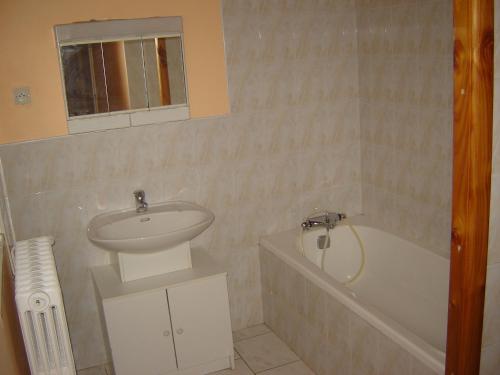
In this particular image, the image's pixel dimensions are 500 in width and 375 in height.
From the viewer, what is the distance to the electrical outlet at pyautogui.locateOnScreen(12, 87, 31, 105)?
278 centimetres

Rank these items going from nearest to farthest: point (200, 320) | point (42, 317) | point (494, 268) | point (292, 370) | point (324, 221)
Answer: point (494, 268)
point (42, 317)
point (200, 320)
point (292, 370)
point (324, 221)

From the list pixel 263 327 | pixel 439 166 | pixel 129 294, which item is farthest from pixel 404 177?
pixel 129 294

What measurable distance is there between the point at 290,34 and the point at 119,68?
1.02 metres

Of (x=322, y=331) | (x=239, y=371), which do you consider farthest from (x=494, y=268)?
(x=239, y=371)

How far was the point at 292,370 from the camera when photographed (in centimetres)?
302

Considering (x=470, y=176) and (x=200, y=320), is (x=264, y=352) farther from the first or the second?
(x=470, y=176)

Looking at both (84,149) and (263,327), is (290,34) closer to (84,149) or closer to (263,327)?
(84,149)

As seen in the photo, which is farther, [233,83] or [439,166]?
[233,83]

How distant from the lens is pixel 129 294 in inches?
109

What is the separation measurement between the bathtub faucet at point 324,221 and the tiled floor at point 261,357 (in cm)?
71

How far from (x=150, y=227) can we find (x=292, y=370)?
109 cm

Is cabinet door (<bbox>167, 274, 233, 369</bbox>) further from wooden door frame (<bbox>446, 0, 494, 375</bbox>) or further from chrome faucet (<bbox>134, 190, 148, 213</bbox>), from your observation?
wooden door frame (<bbox>446, 0, 494, 375</bbox>)

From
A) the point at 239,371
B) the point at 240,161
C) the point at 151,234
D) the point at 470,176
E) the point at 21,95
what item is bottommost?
the point at 239,371

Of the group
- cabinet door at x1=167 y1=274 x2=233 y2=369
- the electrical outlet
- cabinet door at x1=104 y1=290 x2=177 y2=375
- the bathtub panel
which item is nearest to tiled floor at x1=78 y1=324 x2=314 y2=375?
cabinet door at x1=167 y1=274 x2=233 y2=369
